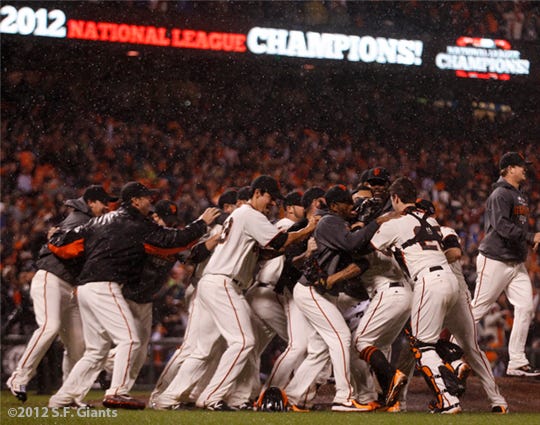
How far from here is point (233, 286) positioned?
7.55 metres

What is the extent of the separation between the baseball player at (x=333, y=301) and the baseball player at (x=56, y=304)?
1.98m

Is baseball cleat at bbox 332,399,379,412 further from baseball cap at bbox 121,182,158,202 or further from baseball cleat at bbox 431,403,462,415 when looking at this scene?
baseball cap at bbox 121,182,158,202

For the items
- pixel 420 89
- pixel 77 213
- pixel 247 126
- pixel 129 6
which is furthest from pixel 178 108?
pixel 77 213

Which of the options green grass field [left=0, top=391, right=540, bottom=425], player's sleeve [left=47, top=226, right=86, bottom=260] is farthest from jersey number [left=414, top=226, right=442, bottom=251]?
player's sleeve [left=47, top=226, right=86, bottom=260]

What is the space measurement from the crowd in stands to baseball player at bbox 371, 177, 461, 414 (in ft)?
19.5

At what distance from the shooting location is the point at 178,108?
803 inches

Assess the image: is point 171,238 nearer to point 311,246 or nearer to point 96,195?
point 311,246

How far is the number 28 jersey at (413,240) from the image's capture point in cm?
694

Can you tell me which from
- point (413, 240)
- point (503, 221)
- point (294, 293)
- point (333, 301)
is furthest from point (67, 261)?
point (503, 221)

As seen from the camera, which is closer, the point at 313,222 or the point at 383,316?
the point at 383,316

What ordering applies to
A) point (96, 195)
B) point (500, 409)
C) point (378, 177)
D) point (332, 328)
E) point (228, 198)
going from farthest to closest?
point (228, 198), point (96, 195), point (378, 177), point (332, 328), point (500, 409)

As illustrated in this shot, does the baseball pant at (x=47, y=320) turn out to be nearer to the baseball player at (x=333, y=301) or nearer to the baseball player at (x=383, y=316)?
the baseball player at (x=333, y=301)

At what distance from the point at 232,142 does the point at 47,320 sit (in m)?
11.4

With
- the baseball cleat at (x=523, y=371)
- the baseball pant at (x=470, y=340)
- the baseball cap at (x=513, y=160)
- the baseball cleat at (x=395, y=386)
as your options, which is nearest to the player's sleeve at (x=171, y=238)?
the baseball cleat at (x=395, y=386)
